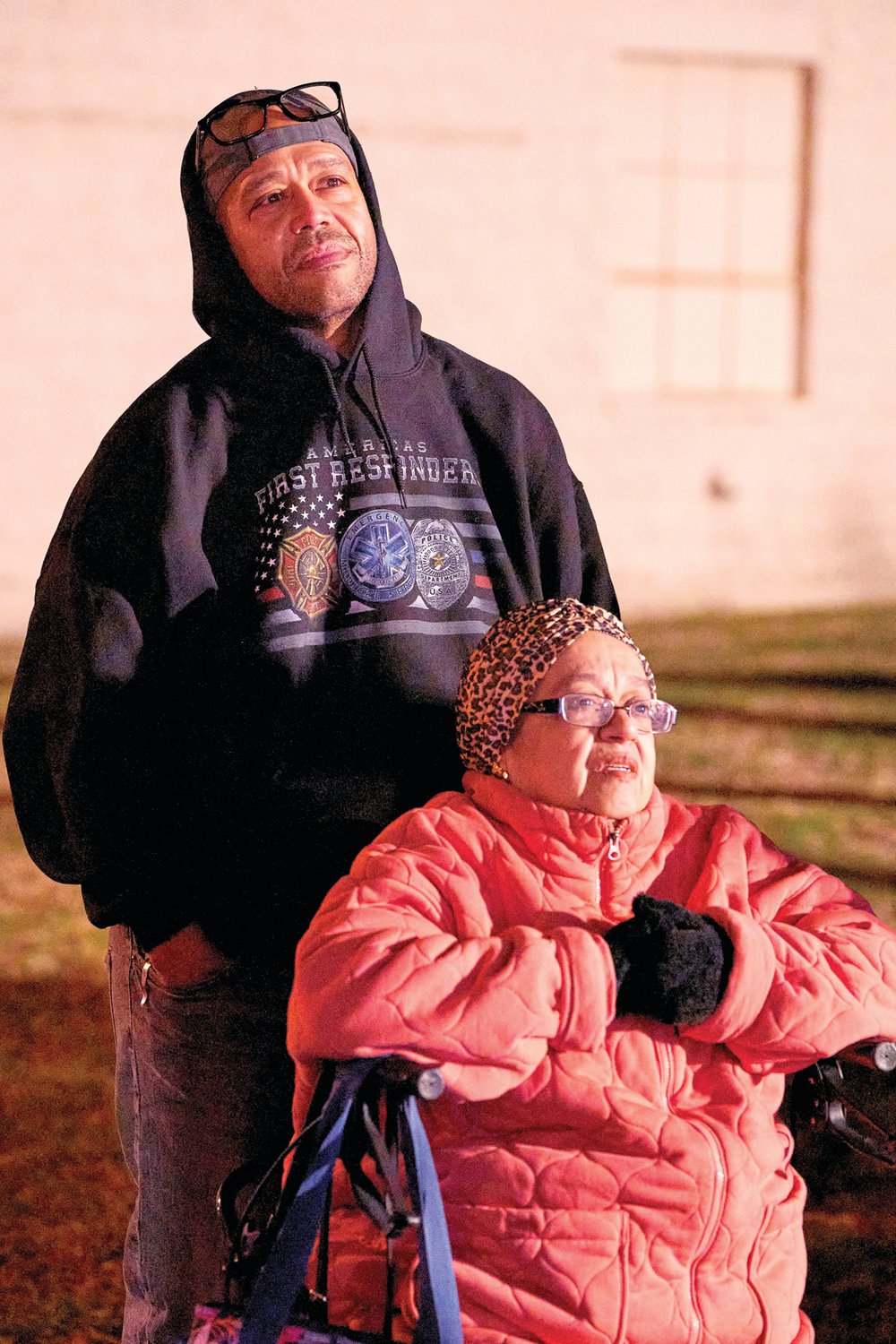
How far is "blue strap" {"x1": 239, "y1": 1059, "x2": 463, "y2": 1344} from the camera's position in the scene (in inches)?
80.8

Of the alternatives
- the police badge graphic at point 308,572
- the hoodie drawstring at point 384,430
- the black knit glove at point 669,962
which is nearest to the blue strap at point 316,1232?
the black knit glove at point 669,962

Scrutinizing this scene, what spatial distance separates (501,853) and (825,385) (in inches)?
433

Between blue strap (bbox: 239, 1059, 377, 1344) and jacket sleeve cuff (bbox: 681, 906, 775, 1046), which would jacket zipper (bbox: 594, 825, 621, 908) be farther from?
blue strap (bbox: 239, 1059, 377, 1344)

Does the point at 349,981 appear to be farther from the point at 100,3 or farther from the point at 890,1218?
the point at 100,3

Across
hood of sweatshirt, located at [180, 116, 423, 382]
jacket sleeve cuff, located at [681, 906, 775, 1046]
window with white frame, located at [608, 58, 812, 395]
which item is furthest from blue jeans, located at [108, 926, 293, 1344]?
window with white frame, located at [608, 58, 812, 395]

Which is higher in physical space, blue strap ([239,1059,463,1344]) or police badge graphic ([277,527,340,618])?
police badge graphic ([277,527,340,618])

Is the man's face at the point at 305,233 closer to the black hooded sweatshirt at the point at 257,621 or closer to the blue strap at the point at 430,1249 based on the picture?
the black hooded sweatshirt at the point at 257,621

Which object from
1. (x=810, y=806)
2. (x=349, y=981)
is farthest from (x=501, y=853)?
(x=810, y=806)

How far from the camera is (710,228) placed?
1270 centimetres

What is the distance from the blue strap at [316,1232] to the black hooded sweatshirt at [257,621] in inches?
20.7

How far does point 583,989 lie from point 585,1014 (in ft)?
0.12

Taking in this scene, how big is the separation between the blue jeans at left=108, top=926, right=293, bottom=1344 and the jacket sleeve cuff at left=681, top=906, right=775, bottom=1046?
2.56 ft

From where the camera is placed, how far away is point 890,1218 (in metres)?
4.06

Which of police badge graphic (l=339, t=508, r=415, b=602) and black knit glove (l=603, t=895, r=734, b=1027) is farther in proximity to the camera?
police badge graphic (l=339, t=508, r=415, b=602)
